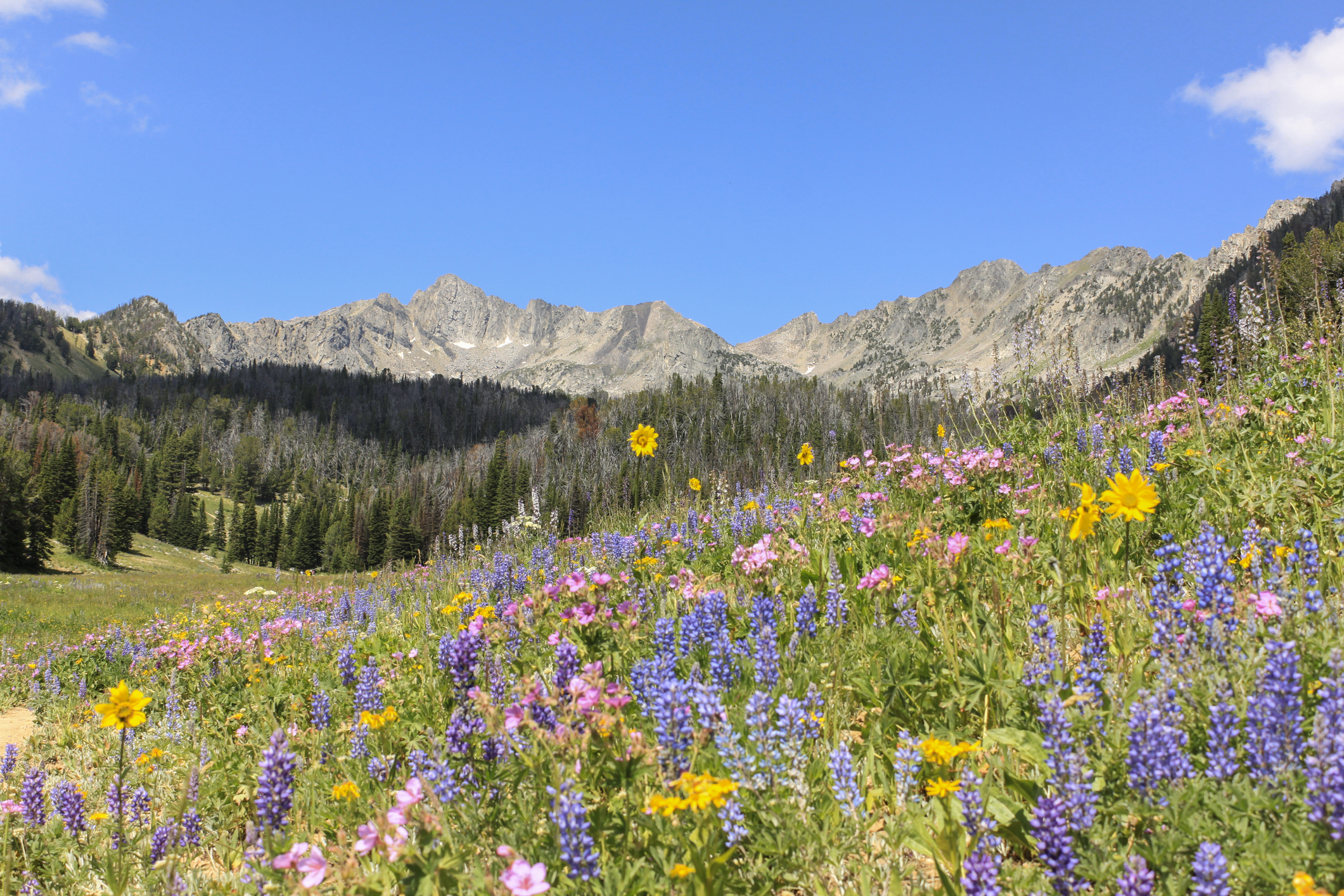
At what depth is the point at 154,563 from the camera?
81.6 m

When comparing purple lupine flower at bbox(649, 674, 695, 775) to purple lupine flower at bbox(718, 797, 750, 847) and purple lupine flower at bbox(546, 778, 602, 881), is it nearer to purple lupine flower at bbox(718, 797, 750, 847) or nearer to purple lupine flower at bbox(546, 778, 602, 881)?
purple lupine flower at bbox(718, 797, 750, 847)

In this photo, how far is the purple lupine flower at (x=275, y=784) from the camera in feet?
9.21

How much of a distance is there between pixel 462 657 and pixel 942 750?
2322mm

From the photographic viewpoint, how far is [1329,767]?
203cm

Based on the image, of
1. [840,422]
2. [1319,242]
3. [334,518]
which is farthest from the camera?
[840,422]

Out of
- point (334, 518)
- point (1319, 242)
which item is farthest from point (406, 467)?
point (1319, 242)

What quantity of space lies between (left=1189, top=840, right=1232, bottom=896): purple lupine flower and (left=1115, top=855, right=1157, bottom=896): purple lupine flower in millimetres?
122

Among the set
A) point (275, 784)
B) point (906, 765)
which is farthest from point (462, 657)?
point (906, 765)

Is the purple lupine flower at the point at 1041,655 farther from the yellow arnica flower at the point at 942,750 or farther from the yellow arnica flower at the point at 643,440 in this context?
the yellow arnica flower at the point at 643,440

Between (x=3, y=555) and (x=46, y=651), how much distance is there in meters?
71.0

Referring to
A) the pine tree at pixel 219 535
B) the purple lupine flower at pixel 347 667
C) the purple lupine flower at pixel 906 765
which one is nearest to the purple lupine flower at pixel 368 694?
the purple lupine flower at pixel 347 667

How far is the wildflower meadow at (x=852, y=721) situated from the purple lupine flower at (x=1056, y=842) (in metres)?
0.02

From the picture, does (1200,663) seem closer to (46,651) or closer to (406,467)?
(46,651)

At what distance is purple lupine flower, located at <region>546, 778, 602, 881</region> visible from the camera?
2234 mm
